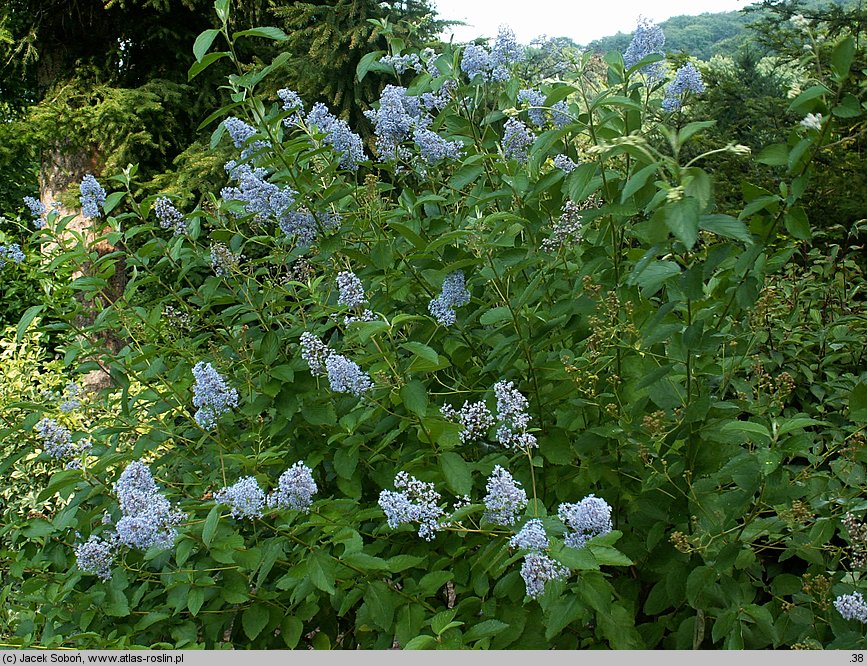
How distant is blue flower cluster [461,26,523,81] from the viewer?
2.62 meters

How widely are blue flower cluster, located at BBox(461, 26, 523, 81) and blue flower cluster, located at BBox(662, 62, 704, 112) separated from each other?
0.55m

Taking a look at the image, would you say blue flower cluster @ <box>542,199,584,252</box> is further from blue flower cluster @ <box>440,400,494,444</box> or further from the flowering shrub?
blue flower cluster @ <box>440,400,494,444</box>

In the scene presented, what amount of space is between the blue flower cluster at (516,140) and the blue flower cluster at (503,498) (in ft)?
4.23

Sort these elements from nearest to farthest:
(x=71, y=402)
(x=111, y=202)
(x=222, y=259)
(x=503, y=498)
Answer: (x=503, y=498) < (x=222, y=259) < (x=111, y=202) < (x=71, y=402)

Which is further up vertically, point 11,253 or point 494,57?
point 494,57

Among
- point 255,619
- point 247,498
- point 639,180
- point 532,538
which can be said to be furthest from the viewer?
point 255,619

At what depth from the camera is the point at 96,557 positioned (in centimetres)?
221

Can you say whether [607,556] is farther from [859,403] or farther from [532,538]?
[859,403]

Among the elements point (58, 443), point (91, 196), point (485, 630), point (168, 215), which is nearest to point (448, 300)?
point (485, 630)

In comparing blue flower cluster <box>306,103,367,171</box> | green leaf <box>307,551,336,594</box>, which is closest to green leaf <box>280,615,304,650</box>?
green leaf <box>307,551,336,594</box>

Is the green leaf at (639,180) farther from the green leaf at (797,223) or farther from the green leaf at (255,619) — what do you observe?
the green leaf at (255,619)

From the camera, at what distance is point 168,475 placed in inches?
130

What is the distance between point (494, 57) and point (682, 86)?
65 centimetres

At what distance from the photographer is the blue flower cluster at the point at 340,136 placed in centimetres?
267
